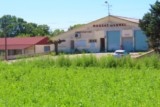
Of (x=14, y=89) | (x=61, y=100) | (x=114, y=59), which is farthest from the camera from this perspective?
(x=114, y=59)

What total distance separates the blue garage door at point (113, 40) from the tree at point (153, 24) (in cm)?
2068

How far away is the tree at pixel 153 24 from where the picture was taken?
31584 millimetres

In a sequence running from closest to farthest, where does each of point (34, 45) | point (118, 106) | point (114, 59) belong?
point (118, 106), point (114, 59), point (34, 45)

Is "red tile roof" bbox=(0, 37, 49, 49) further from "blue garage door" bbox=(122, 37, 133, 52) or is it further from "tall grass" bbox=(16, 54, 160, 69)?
"tall grass" bbox=(16, 54, 160, 69)

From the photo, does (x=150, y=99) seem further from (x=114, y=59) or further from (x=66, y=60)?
(x=66, y=60)

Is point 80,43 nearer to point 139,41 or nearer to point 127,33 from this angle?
point 127,33

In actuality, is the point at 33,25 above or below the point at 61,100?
above

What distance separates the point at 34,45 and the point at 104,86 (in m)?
47.5

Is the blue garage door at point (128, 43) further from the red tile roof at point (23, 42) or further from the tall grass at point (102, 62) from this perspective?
the tall grass at point (102, 62)

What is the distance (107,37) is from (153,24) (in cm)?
2361

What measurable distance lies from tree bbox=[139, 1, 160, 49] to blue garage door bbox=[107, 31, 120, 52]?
20683 millimetres

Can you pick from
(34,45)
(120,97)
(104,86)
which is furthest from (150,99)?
(34,45)

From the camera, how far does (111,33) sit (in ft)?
182

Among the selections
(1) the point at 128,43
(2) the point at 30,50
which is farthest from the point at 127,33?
(2) the point at 30,50
